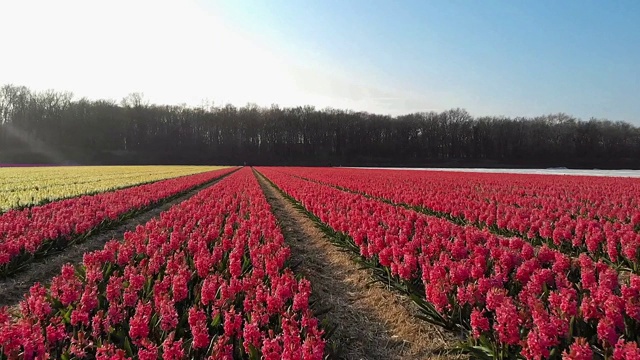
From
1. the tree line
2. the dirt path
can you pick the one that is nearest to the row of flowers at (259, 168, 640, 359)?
the dirt path

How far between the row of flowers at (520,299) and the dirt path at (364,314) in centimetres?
30

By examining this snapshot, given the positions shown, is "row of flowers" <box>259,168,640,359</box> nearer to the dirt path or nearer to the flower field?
the flower field

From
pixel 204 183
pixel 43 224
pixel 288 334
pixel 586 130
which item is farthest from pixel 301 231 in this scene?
pixel 586 130

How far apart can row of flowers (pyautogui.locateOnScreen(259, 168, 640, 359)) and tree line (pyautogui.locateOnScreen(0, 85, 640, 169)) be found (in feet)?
277

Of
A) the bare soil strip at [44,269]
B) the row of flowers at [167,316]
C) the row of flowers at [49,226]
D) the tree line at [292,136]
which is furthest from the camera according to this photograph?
the tree line at [292,136]

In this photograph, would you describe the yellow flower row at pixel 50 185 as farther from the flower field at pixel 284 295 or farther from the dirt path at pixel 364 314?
the dirt path at pixel 364 314

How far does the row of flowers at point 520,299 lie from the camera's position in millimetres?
3246

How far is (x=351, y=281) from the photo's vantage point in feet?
23.0

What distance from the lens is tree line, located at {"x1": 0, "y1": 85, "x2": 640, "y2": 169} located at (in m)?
87.8

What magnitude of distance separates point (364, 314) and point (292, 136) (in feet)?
331

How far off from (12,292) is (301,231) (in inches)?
275

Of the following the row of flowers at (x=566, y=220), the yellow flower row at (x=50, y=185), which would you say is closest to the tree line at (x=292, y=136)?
the yellow flower row at (x=50, y=185)

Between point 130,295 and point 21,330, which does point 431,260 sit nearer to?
point 130,295

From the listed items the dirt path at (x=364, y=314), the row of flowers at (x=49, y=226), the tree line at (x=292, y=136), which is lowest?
the dirt path at (x=364, y=314)
